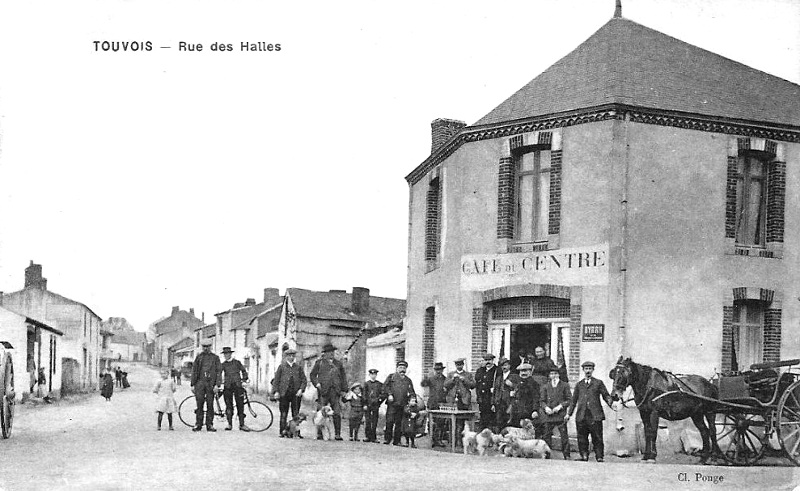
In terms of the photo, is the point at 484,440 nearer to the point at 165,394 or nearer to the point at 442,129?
the point at 165,394

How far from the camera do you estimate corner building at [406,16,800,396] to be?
15.4 meters

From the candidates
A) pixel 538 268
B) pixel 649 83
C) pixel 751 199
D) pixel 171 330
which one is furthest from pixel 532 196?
pixel 171 330

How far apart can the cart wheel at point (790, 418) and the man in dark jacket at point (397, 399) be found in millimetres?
6275

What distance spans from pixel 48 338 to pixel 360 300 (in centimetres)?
1292

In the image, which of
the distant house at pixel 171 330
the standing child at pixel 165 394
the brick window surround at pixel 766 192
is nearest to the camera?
the brick window surround at pixel 766 192

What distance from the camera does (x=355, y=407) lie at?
Answer: 16.5 metres

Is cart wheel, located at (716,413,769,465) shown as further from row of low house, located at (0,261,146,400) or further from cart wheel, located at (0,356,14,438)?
row of low house, located at (0,261,146,400)

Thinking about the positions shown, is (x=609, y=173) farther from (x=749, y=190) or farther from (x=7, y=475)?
(x=7, y=475)

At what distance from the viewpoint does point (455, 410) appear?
14.9 metres

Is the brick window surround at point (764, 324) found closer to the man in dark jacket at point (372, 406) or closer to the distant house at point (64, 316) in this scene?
the man in dark jacket at point (372, 406)

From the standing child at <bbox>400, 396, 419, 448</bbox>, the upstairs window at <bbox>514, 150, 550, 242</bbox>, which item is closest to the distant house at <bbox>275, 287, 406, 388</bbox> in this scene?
the upstairs window at <bbox>514, 150, 550, 242</bbox>

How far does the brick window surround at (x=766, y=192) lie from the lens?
15.8m

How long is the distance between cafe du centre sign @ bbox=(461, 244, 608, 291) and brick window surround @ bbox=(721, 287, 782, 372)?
2409 millimetres

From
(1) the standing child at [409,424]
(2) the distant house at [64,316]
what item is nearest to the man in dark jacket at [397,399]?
(1) the standing child at [409,424]
